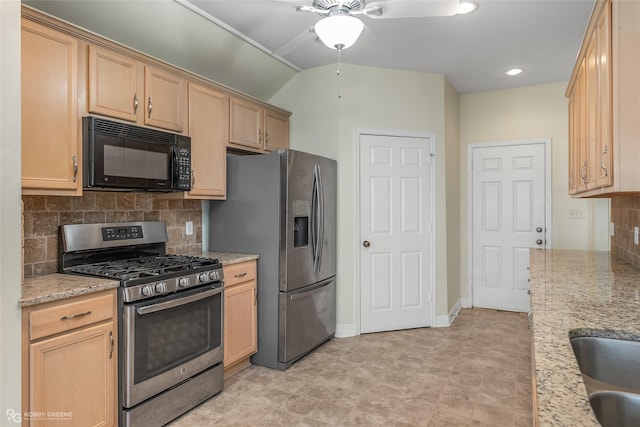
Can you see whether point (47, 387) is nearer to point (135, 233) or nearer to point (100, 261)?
point (100, 261)

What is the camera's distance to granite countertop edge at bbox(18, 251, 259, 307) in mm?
1772

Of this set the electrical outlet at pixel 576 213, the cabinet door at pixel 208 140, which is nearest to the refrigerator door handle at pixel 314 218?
the cabinet door at pixel 208 140

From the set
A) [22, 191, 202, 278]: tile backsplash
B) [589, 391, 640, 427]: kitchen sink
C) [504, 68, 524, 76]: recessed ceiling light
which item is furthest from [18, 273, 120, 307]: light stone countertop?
[504, 68, 524, 76]: recessed ceiling light

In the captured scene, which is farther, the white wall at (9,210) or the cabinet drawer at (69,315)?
the cabinet drawer at (69,315)

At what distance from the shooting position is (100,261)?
8.45ft

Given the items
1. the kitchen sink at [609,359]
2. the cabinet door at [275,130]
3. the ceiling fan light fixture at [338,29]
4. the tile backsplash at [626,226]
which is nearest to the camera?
the kitchen sink at [609,359]

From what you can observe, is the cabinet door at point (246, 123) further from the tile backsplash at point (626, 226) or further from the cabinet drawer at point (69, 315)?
the tile backsplash at point (626, 226)

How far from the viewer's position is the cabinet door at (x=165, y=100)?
2.60m

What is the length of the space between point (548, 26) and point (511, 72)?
3.47ft

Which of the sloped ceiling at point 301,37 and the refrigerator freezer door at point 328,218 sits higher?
the sloped ceiling at point 301,37

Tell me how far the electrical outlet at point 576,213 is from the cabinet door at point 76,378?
4.59 metres

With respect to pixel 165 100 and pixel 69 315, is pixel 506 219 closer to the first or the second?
pixel 165 100

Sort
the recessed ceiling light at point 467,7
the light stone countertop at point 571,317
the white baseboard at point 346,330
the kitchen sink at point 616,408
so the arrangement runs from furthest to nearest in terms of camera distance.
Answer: the white baseboard at point 346,330 < the recessed ceiling light at point 467,7 < the kitchen sink at point 616,408 < the light stone countertop at point 571,317

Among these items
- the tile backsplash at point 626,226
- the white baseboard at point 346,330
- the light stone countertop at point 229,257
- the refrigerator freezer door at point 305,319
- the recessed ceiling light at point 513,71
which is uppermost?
the recessed ceiling light at point 513,71
